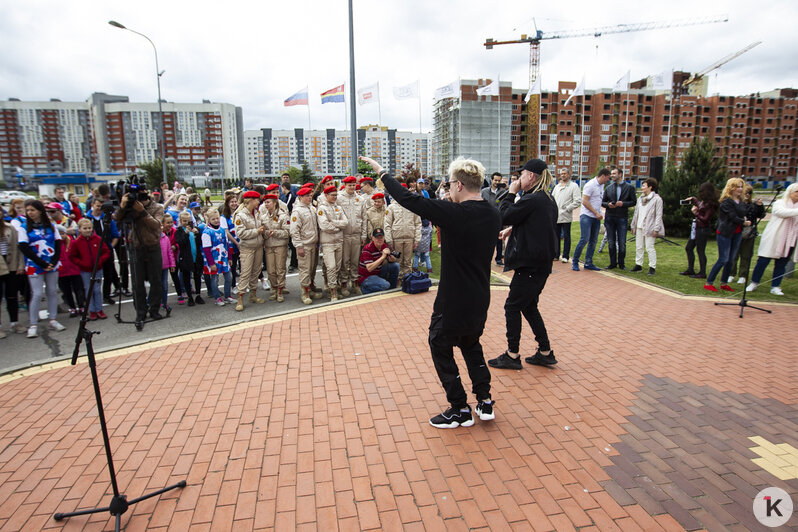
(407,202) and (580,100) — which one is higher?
(580,100)

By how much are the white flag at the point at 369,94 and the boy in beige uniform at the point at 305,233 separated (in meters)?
12.5

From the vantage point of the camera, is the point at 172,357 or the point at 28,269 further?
the point at 28,269

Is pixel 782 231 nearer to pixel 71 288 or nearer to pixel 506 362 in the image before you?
pixel 506 362

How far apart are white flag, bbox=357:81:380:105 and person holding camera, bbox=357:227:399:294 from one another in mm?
12344

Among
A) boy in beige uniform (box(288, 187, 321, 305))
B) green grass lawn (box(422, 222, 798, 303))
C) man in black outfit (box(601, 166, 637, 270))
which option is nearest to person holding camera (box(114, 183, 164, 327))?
boy in beige uniform (box(288, 187, 321, 305))

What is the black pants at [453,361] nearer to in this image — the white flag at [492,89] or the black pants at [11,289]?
the black pants at [11,289]

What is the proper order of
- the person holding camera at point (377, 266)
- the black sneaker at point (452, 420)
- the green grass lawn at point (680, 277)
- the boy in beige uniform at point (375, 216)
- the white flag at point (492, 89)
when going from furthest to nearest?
the white flag at point (492, 89) → the boy in beige uniform at point (375, 216) → the person holding camera at point (377, 266) → the green grass lawn at point (680, 277) → the black sneaker at point (452, 420)

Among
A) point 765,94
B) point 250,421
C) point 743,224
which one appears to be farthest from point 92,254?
point 765,94

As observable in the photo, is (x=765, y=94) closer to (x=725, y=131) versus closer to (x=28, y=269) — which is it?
(x=725, y=131)

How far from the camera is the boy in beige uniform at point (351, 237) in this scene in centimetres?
832

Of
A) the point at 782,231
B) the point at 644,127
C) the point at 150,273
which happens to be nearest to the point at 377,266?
the point at 150,273

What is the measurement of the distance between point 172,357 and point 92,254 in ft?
10.5

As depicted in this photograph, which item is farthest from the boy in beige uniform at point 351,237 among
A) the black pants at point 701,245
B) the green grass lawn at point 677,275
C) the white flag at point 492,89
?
the white flag at point 492,89

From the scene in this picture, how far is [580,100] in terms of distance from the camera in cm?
10875
